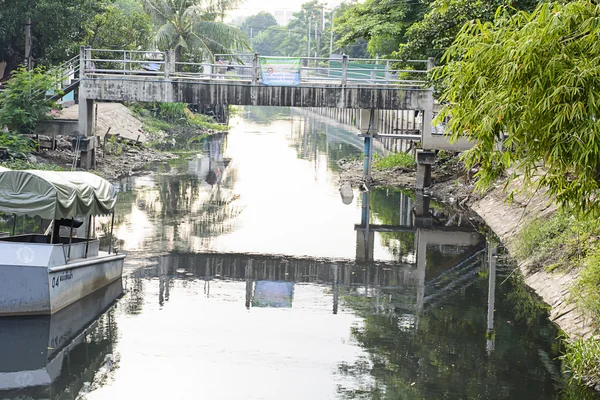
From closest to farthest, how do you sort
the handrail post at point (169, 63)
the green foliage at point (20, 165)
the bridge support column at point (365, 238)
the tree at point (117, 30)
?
the bridge support column at point (365, 238)
the green foliage at point (20, 165)
the handrail post at point (169, 63)
the tree at point (117, 30)

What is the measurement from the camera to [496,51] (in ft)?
35.9

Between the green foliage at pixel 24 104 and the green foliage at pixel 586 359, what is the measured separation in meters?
23.8

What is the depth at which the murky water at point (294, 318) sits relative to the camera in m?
13.8

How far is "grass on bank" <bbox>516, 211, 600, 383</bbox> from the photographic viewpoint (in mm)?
13531

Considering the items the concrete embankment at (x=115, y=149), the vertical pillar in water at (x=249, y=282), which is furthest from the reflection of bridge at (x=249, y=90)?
the vertical pillar in water at (x=249, y=282)

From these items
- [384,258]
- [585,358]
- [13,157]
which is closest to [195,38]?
[13,157]

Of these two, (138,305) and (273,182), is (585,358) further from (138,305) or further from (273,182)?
(273,182)

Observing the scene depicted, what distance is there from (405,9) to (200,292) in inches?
1171

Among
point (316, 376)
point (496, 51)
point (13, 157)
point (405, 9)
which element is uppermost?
point (405, 9)

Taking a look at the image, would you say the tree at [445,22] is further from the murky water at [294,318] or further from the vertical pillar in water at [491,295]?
the vertical pillar in water at [491,295]

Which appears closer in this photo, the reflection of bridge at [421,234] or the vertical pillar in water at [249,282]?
the vertical pillar in water at [249,282]

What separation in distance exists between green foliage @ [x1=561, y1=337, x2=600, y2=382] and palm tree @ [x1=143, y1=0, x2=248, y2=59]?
140ft

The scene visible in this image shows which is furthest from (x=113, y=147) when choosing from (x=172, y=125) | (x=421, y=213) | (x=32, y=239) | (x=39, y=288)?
(x=39, y=288)

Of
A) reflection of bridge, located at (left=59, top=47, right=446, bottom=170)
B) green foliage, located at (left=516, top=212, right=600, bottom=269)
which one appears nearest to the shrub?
reflection of bridge, located at (left=59, top=47, right=446, bottom=170)
